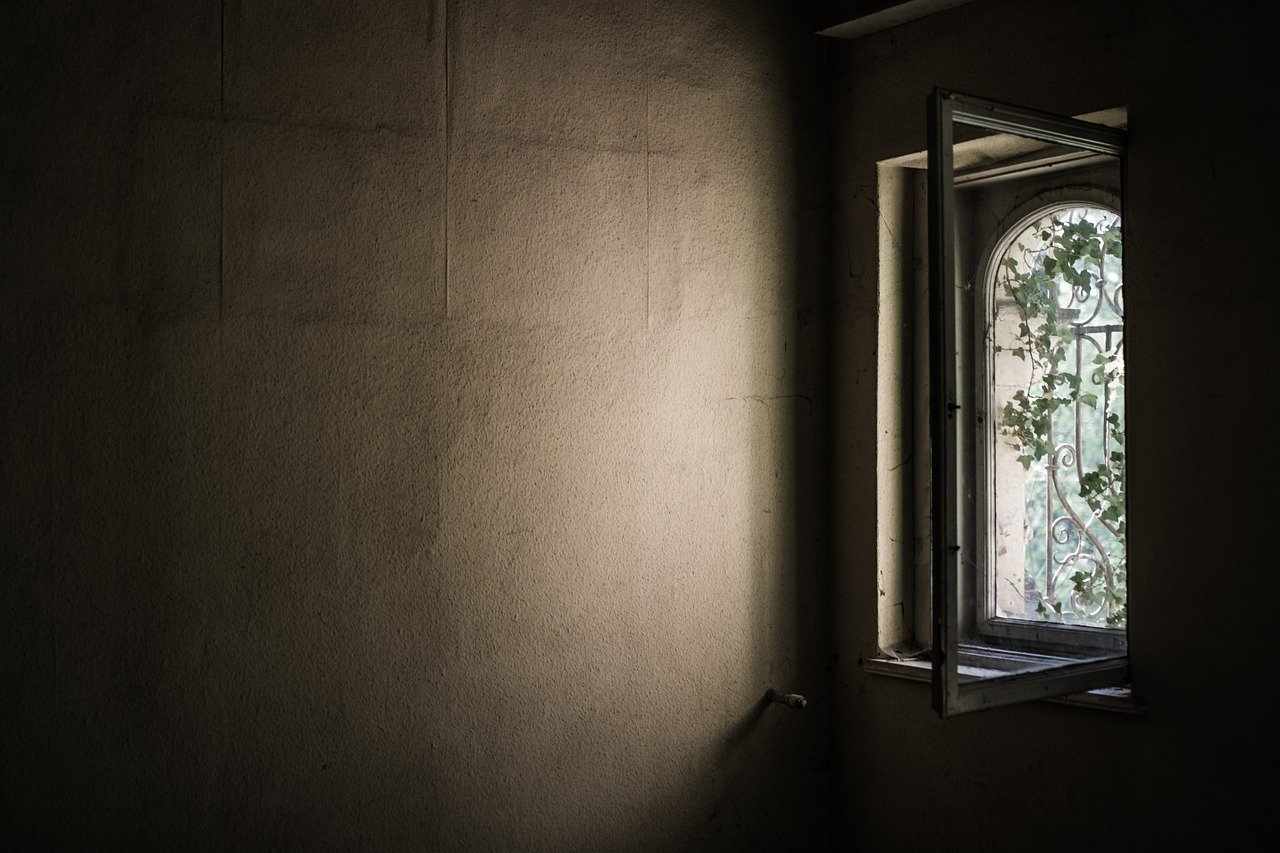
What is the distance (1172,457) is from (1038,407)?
1.35 ft

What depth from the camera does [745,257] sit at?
3.21 meters

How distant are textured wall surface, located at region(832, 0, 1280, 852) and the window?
0.11 meters

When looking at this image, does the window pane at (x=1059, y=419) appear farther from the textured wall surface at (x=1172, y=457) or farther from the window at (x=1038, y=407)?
the textured wall surface at (x=1172, y=457)

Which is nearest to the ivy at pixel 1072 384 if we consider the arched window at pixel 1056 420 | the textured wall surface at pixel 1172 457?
the arched window at pixel 1056 420

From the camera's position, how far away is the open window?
2758mm

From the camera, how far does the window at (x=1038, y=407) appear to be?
2.76m

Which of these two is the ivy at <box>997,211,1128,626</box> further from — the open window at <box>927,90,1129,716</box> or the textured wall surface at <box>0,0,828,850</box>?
the textured wall surface at <box>0,0,828,850</box>

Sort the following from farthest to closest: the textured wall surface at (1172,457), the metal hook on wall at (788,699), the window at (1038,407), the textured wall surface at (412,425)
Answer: the metal hook on wall at (788,699), the window at (1038,407), the textured wall surface at (1172,457), the textured wall surface at (412,425)

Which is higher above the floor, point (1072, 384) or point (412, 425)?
point (1072, 384)

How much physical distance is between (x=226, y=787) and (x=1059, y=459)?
2.27 metres

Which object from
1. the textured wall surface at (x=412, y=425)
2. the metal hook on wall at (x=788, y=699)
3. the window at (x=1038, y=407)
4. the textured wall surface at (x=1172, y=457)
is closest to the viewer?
the textured wall surface at (x=412, y=425)

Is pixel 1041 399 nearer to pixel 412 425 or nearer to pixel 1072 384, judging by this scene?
pixel 1072 384

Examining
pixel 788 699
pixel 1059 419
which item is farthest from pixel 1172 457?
pixel 788 699

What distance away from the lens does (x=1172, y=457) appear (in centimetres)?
258
